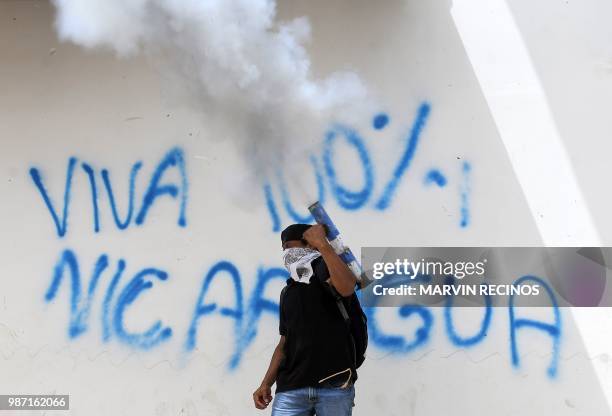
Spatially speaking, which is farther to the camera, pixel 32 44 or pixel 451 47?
pixel 32 44

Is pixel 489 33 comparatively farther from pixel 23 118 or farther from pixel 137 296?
pixel 23 118

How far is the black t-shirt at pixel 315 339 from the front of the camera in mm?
3453

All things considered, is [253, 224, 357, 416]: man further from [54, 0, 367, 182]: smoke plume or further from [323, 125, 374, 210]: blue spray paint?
[323, 125, 374, 210]: blue spray paint

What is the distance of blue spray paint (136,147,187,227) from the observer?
4.82m

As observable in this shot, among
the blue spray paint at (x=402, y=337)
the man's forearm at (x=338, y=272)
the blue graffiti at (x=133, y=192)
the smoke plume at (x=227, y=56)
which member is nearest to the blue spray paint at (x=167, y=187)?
the blue graffiti at (x=133, y=192)

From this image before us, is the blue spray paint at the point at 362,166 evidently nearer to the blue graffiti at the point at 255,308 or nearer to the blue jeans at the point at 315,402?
the blue graffiti at the point at 255,308

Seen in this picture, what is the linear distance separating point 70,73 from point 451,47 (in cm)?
230

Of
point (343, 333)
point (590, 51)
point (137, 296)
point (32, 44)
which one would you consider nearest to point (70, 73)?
point (32, 44)

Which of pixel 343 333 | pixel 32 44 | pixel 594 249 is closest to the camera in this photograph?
pixel 343 333

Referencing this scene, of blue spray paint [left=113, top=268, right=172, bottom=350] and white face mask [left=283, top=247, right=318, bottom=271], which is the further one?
blue spray paint [left=113, top=268, right=172, bottom=350]

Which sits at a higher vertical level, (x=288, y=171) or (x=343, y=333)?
(x=288, y=171)

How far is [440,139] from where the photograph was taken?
4590mm

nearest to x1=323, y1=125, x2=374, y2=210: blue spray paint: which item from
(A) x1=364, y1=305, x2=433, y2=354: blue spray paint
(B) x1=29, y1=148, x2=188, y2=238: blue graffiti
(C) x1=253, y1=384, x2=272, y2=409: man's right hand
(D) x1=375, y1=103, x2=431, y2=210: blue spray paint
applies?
(D) x1=375, y1=103, x2=431, y2=210: blue spray paint
